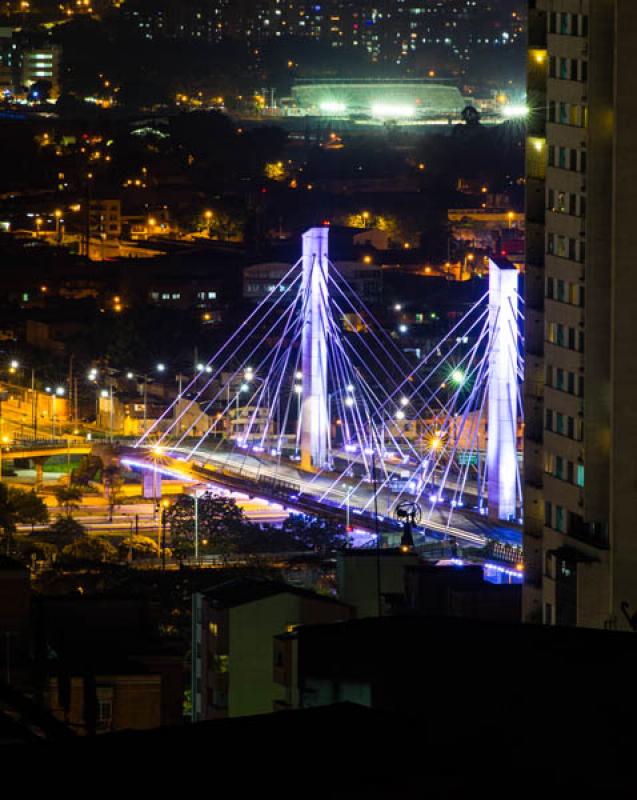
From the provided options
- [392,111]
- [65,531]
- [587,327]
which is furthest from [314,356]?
[392,111]

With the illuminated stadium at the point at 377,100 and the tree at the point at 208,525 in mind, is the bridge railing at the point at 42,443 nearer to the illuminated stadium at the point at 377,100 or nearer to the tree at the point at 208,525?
the tree at the point at 208,525

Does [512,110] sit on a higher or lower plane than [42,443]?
higher

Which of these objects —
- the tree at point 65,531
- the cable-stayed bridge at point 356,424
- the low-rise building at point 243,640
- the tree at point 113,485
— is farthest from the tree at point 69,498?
the low-rise building at point 243,640

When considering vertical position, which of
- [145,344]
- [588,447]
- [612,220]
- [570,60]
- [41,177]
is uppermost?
[41,177]

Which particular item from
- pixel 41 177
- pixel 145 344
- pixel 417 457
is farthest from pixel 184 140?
pixel 417 457

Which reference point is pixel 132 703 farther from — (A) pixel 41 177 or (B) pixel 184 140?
(B) pixel 184 140

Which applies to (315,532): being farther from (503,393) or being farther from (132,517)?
(132,517)
